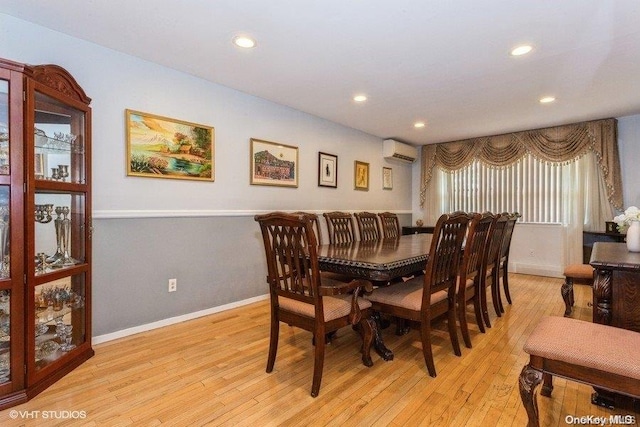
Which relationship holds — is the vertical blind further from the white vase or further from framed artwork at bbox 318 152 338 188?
the white vase

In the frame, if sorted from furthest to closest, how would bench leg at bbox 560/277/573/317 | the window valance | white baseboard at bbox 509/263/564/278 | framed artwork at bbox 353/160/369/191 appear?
1. framed artwork at bbox 353/160/369/191
2. white baseboard at bbox 509/263/564/278
3. the window valance
4. bench leg at bbox 560/277/573/317

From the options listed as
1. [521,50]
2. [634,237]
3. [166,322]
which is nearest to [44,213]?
[166,322]

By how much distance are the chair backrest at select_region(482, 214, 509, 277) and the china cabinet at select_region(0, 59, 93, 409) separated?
10.0 ft

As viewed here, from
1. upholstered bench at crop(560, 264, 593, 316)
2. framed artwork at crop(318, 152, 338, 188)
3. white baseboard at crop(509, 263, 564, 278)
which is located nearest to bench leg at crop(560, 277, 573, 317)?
upholstered bench at crop(560, 264, 593, 316)

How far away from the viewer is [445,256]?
6.82ft

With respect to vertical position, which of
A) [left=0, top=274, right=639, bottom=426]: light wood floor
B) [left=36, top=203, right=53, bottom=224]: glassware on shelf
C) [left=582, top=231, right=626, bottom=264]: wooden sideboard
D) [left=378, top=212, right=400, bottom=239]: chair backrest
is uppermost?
[left=36, top=203, right=53, bottom=224]: glassware on shelf

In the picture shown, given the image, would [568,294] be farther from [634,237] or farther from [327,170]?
[327,170]

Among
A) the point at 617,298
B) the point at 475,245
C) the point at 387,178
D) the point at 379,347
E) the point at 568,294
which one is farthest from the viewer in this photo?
the point at 387,178

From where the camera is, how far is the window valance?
4.16 m

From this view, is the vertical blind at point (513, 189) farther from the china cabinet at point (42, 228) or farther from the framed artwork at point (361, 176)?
the china cabinet at point (42, 228)

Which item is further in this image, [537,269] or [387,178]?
[387,178]

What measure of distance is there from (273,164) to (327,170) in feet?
3.13

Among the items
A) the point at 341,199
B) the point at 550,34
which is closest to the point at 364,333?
the point at 550,34

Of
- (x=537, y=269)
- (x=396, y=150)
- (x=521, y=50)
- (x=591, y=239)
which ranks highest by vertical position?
(x=521, y=50)
